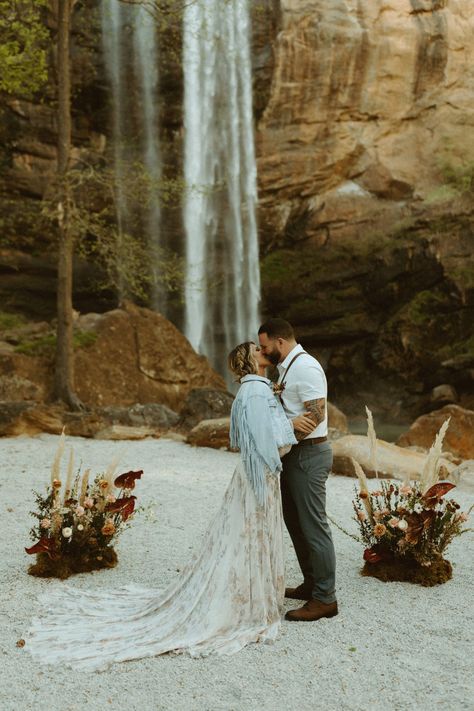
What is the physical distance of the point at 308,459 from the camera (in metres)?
4.75

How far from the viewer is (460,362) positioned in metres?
21.7

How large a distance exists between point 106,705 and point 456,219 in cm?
2190

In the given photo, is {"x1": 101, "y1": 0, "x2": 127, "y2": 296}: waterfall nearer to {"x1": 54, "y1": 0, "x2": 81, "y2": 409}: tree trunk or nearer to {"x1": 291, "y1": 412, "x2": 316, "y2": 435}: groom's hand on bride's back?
{"x1": 54, "y1": 0, "x2": 81, "y2": 409}: tree trunk

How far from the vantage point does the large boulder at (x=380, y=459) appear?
984 centimetres

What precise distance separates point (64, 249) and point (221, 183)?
1012cm

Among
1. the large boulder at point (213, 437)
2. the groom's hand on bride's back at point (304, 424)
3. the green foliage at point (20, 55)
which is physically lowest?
the large boulder at point (213, 437)

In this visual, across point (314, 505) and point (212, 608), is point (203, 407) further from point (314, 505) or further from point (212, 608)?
point (212, 608)

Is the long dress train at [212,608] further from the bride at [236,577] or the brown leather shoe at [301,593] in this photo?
the brown leather shoe at [301,593]

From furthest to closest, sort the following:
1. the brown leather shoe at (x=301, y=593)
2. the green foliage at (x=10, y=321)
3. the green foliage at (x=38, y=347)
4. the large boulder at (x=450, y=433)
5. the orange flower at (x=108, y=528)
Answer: the green foliage at (x=10, y=321) < the green foliage at (x=38, y=347) < the large boulder at (x=450, y=433) < the orange flower at (x=108, y=528) < the brown leather shoe at (x=301, y=593)

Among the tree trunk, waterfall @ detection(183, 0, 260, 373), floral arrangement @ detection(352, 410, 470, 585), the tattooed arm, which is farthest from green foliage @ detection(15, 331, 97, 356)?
the tattooed arm

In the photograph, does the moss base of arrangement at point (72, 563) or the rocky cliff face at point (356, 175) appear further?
the rocky cliff face at point (356, 175)

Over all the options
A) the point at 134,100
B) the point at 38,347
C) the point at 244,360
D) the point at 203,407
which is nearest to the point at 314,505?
the point at 244,360

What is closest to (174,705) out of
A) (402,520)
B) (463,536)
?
(402,520)

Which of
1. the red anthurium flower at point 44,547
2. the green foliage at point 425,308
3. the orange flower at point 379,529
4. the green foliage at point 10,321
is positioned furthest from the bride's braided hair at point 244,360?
the green foliage at point 425,308
